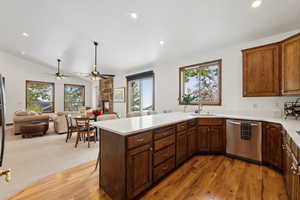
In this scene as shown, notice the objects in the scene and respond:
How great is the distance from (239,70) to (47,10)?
4876mm

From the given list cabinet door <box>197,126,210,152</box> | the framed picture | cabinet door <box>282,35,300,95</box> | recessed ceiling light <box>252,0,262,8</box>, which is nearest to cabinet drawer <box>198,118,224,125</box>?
cabinet door <box>197,126,210,152</box>

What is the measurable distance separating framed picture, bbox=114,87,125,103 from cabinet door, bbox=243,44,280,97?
5.22m

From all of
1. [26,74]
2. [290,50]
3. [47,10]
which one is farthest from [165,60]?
[26,74]

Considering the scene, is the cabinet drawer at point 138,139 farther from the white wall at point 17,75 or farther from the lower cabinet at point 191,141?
the white wall at point 17,75

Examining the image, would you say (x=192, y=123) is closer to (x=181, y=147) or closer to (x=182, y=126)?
(x=182, y=126)

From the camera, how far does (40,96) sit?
777cm

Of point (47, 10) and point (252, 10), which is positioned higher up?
point (47, 10)

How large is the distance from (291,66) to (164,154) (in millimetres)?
2635

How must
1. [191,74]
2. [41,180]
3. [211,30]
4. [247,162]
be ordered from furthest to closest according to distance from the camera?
[191,74], [211,30], [247,162], [41,180]

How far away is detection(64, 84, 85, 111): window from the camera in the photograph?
880 cm

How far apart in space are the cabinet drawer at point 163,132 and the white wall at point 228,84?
80.5 inches

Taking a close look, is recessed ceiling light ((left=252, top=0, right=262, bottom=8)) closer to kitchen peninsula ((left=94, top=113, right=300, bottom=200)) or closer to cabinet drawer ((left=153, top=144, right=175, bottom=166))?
kitchen peninsula ((left=94, top=113, right=300, bottom=200))

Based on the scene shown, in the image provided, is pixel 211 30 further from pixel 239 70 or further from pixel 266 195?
pixel 266 195

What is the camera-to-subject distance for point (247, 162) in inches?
107
